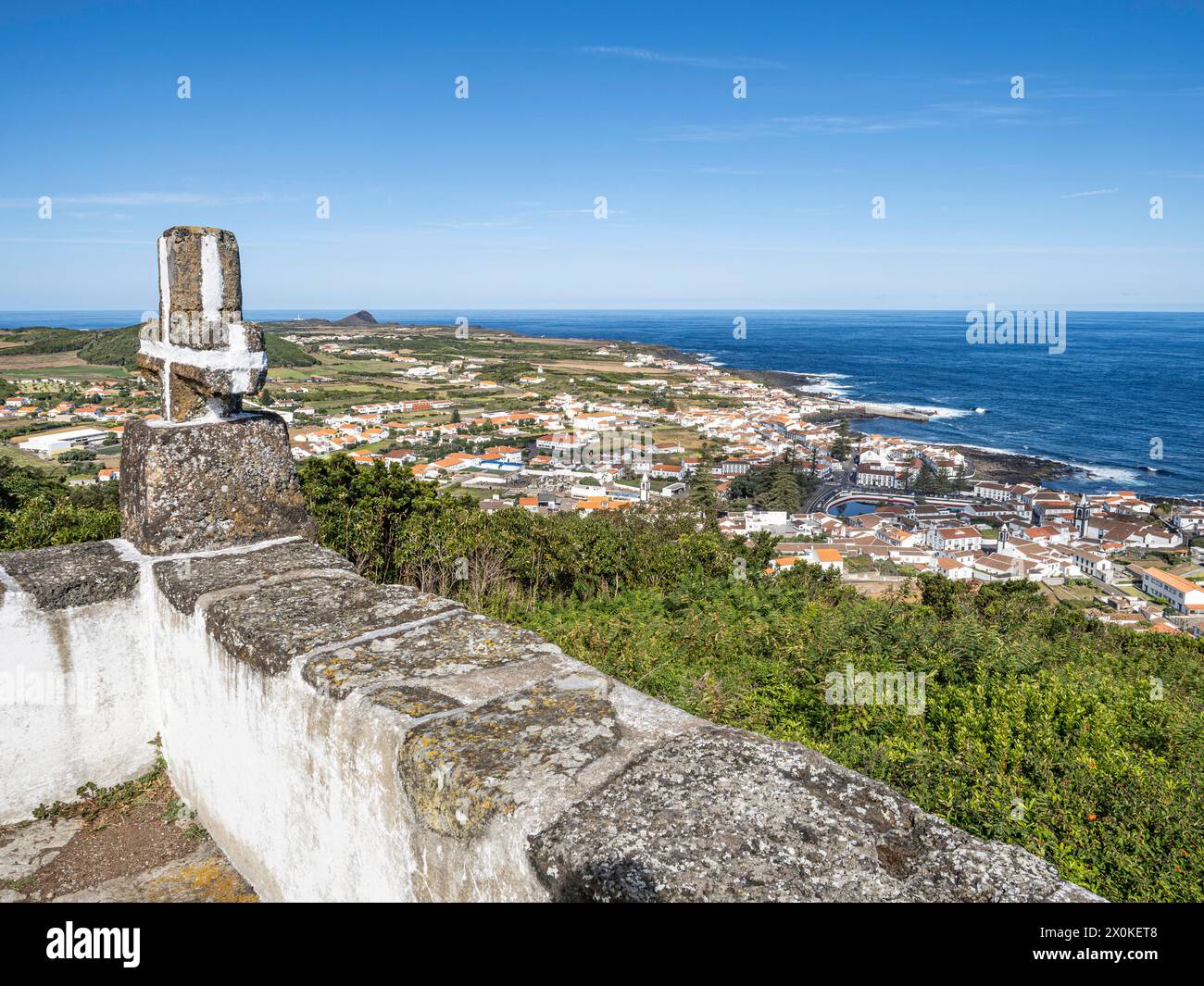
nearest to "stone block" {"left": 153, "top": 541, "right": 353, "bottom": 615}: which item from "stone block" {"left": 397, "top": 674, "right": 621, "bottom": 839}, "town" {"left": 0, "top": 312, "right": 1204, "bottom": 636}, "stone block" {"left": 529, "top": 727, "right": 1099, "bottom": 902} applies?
"town" {"left": 0, "top": 312, "right": 1204, "bottom": 636}

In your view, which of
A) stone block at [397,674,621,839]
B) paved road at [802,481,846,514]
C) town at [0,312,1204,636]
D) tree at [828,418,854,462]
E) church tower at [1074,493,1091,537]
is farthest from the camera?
tree at [828,418,854,462]

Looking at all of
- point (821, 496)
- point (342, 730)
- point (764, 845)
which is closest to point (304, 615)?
point (342, 730)

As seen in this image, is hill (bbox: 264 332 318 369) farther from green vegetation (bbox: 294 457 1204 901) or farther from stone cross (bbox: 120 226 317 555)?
stone cross (bbox: 120 226 317 555)

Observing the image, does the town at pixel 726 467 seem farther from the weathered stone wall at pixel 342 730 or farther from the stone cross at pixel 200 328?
the weathered stone wall at pixel 342 730

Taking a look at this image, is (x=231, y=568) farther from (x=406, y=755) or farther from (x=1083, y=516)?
(x=1083, y=516)

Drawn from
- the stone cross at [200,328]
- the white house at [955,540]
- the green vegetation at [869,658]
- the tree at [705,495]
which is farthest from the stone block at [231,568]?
the white house at [955,540]
